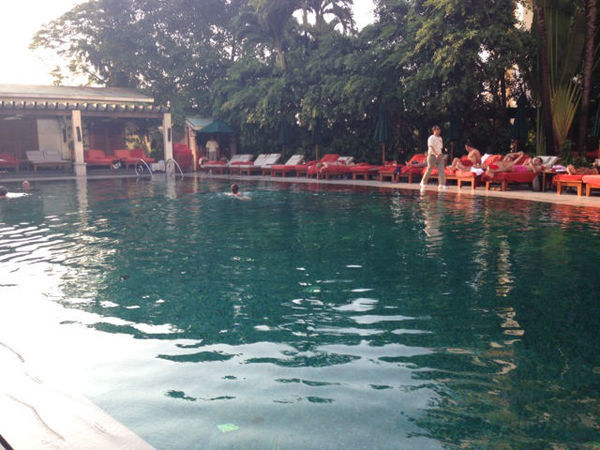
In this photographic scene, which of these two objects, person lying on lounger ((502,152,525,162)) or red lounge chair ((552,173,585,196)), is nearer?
red lounge chair ((552,173,585,196))

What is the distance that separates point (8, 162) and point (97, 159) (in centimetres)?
431

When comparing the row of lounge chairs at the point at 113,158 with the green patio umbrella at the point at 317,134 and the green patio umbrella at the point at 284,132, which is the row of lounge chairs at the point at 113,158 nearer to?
the green patio umbrella at the point at 284,132

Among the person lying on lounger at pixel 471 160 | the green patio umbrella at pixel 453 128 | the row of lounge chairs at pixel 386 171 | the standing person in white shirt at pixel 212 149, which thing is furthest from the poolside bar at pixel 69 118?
the person lying on lounger at pixel 471 160

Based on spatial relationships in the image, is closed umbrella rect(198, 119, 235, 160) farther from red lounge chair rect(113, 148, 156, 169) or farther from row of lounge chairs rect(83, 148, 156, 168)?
row of lounge chairs rect(83, 148, 156, 168)

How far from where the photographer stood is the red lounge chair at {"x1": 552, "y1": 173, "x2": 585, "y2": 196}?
43.9ft

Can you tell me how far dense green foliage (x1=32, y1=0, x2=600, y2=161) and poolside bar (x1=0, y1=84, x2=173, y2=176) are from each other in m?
3.38

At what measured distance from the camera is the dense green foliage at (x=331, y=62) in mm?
17328

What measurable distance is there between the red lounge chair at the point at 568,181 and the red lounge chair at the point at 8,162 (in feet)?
80.8

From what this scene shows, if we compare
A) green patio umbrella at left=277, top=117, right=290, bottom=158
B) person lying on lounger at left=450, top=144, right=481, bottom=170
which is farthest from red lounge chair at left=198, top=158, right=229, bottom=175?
person lying on lounger at left=450, top=144, right=481, bottom=170

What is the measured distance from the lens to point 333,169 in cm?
2130

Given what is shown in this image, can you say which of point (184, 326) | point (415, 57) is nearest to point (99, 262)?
point (184, 326)

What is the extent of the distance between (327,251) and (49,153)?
2634 centimetres

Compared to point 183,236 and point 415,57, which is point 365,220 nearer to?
point 183,236

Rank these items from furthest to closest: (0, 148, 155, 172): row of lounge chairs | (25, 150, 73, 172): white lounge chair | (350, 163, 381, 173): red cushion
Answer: (25, 150, 73, 172): white lounge chair, (0, 148, 155, 172): row of lounge chairs, (350, 163, 381, 173): red cushion
